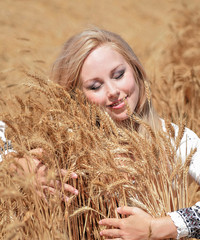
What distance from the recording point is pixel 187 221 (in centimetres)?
115

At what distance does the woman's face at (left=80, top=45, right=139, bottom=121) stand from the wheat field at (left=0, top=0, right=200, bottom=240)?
118 mm

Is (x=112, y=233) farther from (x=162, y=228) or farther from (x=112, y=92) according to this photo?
(x=112, y=92)

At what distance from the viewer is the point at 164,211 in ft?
3.88

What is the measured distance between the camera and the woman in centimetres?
114

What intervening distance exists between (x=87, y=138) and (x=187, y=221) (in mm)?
438

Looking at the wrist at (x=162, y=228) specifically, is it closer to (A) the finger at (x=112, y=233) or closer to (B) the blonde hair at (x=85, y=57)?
(A) the finger at (x=112, y=233)

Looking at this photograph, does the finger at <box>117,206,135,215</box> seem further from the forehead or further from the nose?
the forehead

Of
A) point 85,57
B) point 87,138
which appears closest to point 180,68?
point 85,57

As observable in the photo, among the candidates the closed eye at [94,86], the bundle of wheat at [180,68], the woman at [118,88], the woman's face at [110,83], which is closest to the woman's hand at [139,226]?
the woman at [118,88]

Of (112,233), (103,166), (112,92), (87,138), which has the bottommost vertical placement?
(112,233)

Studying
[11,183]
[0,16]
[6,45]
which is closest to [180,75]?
[11,183]

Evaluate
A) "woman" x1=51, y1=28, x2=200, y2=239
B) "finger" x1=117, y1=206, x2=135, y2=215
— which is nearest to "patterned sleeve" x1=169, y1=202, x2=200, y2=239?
"woman" x1=51, y1=28, x2=200, y2=239

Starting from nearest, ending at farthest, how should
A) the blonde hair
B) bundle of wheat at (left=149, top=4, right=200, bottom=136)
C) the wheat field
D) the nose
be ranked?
1. the wheat field
2. the nose
3. the blonde hair
4. bundle of wheat at (left=149, top=4, right=200, bottom=136)

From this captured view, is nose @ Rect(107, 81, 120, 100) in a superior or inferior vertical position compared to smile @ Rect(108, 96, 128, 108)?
superior
